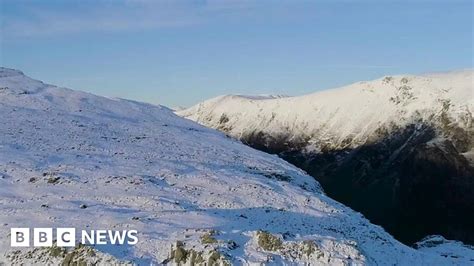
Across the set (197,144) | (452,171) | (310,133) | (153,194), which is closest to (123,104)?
(197,144)

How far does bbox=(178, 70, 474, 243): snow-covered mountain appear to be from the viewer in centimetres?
11762

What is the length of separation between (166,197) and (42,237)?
32.4 ft

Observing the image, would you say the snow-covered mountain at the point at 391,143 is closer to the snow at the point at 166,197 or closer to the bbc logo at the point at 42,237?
the snow at the point at 166,197

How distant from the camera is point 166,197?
125 ft

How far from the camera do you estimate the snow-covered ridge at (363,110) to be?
145m

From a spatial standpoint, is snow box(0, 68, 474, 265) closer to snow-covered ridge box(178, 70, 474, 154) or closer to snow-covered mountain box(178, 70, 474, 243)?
snow-covered mountain box(178, 70, 474, 243)

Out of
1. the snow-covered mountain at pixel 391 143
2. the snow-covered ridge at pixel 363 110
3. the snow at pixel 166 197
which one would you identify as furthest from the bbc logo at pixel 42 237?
the snow-covered ridge at pixel 363 110

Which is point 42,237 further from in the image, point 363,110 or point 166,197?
point 363,110

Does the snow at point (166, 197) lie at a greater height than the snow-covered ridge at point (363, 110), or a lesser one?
lesser

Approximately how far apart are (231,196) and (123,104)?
152 feet

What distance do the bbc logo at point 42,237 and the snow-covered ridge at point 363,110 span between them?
11449 cm

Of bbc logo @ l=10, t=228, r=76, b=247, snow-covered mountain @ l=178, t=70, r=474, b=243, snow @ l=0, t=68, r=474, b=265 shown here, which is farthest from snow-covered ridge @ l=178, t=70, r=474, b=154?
bbc logo @ l=10, t=228, r=76, b=247

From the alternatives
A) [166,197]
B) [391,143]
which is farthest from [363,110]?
[166,197]

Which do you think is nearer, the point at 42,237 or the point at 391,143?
the point at 42,237
